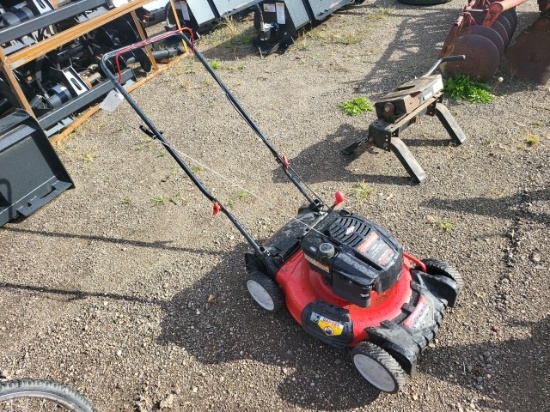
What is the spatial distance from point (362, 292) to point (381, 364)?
41 cm

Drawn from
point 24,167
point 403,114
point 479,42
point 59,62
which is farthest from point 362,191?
point 59,62

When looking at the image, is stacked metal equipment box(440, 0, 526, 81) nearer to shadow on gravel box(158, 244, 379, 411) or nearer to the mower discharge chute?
the mower discharge chute

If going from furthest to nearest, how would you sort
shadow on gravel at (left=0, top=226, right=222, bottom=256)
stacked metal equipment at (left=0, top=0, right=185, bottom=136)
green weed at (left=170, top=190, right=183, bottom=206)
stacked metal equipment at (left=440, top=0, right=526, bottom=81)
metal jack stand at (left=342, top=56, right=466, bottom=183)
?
stacked metal equipment at (left=0, top=0, right=185, bottom=136) < stacked metal equipment at (left=440, top=0, right=526, bottom=81) < green weed at (left=170, top=190, right=183, bottom=206) < metal jack stand at (left=342, top=56, right=466, bottom=183) < shadow on gravel at (left=0, top=226, right=222, bottom=256)

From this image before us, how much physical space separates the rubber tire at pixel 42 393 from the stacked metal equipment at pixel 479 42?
543cm

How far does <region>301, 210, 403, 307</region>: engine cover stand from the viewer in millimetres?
2578

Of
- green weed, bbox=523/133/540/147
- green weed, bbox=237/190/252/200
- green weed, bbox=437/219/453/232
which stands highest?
green weed, bbox=237/190/252/200

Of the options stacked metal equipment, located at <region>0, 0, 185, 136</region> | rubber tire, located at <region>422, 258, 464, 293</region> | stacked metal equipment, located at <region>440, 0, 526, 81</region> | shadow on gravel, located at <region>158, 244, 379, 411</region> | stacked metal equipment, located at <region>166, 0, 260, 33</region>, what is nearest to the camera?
shadow on gravel, located at <region>158, 244, 379, 411</region>

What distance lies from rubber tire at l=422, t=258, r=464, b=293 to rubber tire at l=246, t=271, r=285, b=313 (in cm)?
105

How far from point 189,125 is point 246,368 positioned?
3.75m

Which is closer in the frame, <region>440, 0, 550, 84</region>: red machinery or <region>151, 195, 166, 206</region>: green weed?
<region>151, 195, 166, 206</region>: green weed

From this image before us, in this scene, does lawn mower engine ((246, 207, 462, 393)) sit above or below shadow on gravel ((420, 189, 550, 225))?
above

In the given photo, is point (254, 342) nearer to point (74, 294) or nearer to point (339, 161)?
point (74, 294)

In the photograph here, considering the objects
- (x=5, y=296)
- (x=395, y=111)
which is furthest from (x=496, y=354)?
(x=5, y=296)

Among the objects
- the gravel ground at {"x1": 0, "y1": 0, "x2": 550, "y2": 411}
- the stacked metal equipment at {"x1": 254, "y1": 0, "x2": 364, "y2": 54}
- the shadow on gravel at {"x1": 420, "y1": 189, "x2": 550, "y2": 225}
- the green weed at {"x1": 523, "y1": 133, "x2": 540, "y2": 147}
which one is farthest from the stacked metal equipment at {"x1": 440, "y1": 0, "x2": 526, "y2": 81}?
the stacked metal equipment at {"x1": 254, "y1": 0, "x2": 364, "y2": 54}
